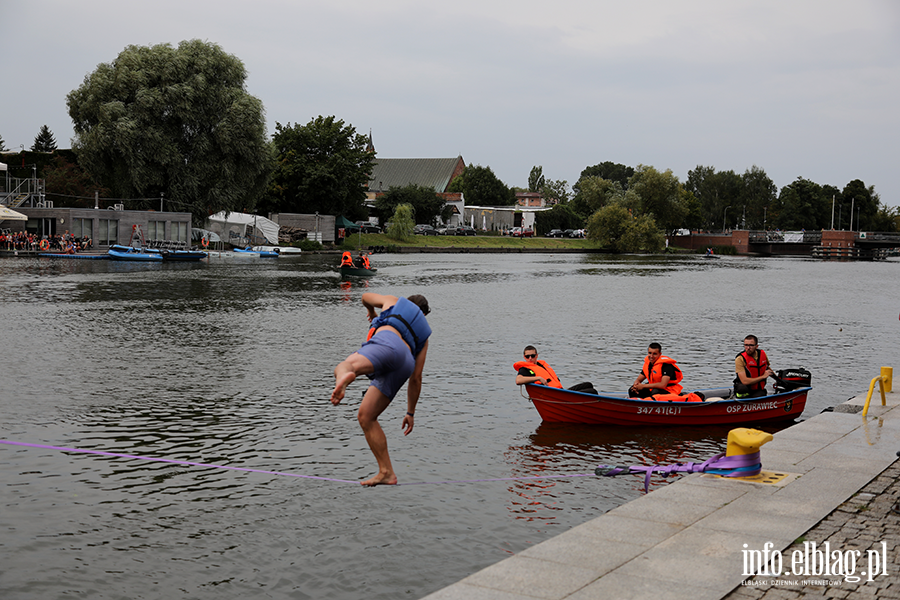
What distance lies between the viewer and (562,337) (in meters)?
30.7

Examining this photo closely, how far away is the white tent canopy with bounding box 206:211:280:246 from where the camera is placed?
92312mm

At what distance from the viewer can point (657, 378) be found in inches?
650

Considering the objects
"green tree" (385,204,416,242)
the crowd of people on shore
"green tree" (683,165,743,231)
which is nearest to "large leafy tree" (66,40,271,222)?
the crowd of people on shore

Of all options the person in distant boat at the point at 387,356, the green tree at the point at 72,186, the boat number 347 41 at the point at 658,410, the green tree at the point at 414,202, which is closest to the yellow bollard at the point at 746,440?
the person in distant boat at the point at 387,356

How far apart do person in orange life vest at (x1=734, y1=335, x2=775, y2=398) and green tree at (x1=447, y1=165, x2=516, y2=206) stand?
152 meters

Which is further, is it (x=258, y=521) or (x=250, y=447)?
(x=250, y=447)

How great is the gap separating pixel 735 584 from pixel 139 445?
1099 centimetres

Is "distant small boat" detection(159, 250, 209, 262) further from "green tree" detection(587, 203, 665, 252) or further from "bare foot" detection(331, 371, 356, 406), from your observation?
"green tree" detection(587, 203, 665, 252)

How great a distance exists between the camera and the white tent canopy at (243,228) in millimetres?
92312

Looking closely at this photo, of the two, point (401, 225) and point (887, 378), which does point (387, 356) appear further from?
point (401, 225)

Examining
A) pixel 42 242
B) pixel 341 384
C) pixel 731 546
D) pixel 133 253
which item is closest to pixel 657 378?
pixel 731 546

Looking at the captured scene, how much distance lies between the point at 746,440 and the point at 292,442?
8.26 metres

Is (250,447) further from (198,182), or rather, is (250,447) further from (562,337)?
(198,182)

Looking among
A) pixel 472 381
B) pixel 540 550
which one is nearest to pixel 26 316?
pixel 472 381
